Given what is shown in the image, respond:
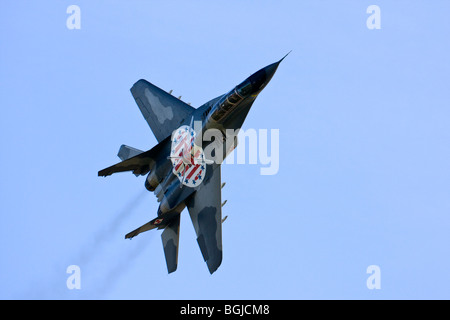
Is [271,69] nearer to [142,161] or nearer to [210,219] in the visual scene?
[210,219]

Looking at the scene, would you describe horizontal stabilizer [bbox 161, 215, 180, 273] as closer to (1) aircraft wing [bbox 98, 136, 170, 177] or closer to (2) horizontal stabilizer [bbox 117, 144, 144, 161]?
(1) aircraft wing [bbox 98, 136, 170, 177]

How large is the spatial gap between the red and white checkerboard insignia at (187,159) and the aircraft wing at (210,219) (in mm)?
438

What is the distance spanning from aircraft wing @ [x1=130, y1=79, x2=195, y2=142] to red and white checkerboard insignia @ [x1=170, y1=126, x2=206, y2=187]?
171 centimetres

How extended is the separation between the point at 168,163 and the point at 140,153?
1.50m

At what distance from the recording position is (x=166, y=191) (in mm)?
44094

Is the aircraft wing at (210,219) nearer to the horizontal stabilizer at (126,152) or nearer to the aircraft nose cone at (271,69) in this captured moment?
the horizontal stabilizer at (126,152)

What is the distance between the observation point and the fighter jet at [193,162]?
138ft

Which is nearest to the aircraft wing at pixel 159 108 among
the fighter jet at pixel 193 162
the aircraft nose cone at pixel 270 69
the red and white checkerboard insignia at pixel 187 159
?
the fighter jet at pixel 193 162

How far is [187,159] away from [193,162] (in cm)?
36

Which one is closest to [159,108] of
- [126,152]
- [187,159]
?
[126,152]

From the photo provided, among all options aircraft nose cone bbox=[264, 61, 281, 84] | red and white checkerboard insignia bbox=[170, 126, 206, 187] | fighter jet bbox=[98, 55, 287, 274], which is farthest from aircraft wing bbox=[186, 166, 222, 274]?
aircraft nose cone bbox=[264, 61, 281, 84]

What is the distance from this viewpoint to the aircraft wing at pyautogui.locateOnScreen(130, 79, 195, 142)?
4631cm

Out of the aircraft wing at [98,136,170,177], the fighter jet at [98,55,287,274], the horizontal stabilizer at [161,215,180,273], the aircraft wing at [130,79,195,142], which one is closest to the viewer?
the fighter jet at [98,55,287,274]
